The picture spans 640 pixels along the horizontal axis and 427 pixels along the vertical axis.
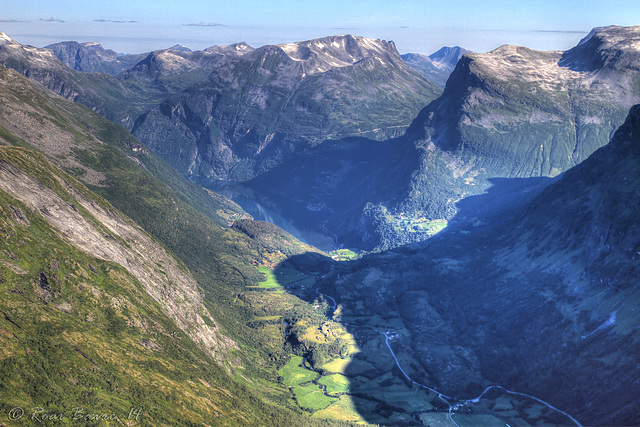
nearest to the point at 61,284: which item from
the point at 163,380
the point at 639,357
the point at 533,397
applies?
the point at 163,380

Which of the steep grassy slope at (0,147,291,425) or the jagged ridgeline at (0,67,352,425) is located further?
the jagged ridgeline at (0,67,352,425)

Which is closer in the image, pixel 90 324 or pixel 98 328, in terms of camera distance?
pixel 90 324

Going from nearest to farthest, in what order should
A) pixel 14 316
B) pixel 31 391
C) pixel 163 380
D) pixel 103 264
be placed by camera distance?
pixel 31 391 < pixel 14 316 < pixel 163 380 < pixel 103 264

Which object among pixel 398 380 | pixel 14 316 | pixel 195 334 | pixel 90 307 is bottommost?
pixel 398 380

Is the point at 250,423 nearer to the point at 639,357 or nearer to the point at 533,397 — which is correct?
the point at 533,397

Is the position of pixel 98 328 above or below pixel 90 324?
below

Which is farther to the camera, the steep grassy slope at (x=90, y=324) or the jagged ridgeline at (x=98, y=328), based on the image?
the jagged ridgeline at (x=98, y=328)

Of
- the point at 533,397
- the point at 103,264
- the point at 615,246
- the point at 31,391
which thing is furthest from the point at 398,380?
the point at 31,391

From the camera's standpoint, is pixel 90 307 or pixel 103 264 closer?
pixel 90 307

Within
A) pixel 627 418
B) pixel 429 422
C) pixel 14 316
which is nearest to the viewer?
pixel 14 316

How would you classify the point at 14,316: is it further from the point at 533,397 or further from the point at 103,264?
the point at 533,397

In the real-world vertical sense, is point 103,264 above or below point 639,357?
above
